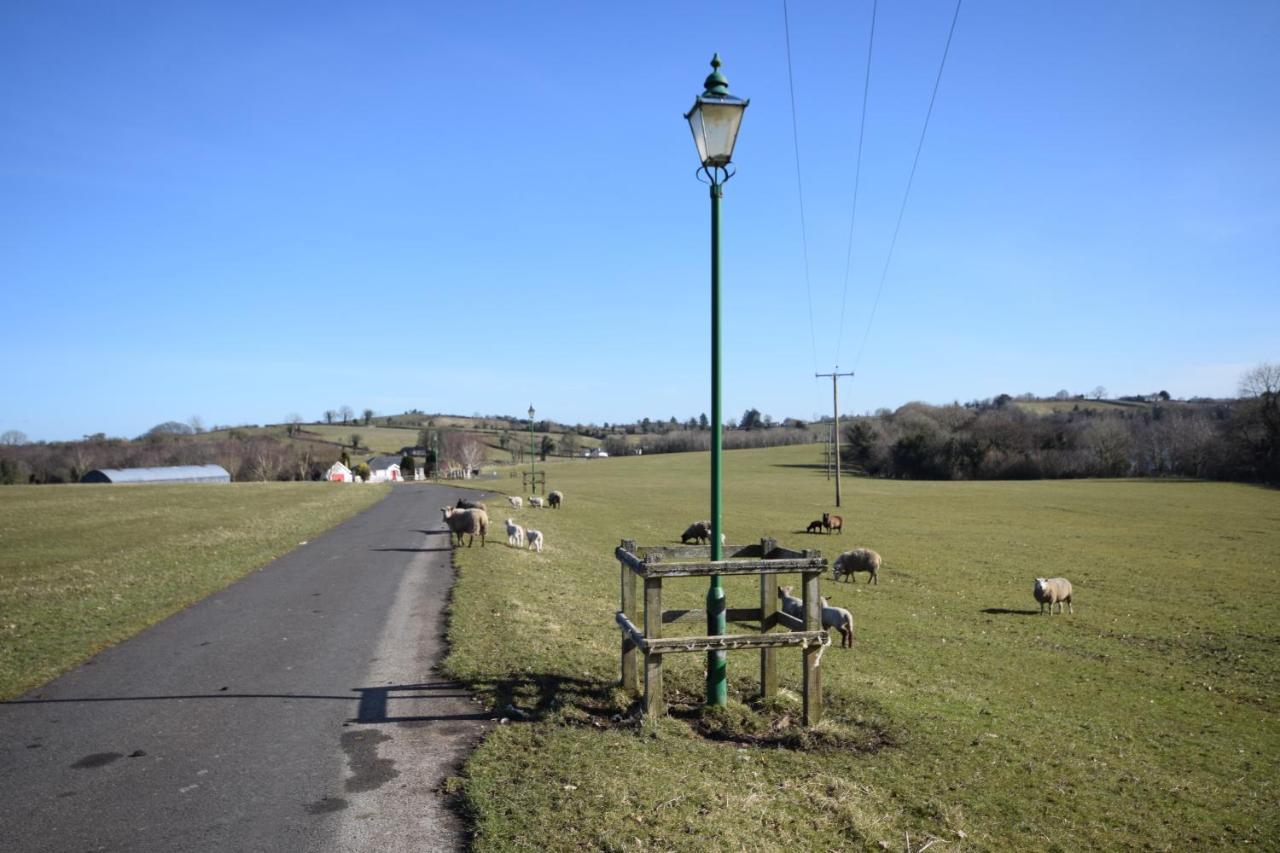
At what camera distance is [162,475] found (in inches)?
4444

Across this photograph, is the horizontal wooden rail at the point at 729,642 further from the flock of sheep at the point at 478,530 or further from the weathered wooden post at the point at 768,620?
the flock of sheep at the point at 478,530

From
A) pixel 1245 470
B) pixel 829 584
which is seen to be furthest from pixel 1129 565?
pixel 1245 470

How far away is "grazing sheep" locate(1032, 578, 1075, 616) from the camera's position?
69.1 feet

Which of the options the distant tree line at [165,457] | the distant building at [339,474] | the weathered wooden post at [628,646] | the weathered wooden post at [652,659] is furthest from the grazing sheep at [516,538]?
the distant tree line at [165,457]

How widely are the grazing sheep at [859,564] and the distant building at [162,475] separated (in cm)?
10807

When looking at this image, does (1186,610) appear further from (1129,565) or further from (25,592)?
(25,592)

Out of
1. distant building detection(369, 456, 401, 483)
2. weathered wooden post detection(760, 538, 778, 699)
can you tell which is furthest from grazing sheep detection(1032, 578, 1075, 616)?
distant building detection(369, 456, 401, 483)

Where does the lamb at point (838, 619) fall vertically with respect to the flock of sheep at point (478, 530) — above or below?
below

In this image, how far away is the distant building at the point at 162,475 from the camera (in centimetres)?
10762

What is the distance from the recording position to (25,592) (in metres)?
16.3

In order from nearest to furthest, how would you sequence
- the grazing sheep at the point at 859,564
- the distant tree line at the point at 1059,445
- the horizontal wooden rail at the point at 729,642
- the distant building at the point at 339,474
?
the horizontal wooden rail at the point at 729,642
the grazing sheep at the point at 859,564
the distant tree line at the point at 1059,445
the distant building at the point at 339,474

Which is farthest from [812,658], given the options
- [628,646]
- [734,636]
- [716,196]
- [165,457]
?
[165,457]

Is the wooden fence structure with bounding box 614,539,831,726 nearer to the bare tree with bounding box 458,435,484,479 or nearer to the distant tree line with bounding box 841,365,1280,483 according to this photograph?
the distant tree line with bounding box 841,365,1280,483

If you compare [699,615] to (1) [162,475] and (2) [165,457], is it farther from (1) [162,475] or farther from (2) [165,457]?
(2) [165,457]
